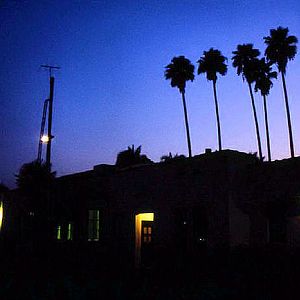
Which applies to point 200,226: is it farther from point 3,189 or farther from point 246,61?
point 246,61

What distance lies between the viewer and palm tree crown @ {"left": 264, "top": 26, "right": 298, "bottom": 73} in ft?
121

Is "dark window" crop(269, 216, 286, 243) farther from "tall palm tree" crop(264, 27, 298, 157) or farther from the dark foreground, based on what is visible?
"tall palm tree" crop(264, 27, 298, 157)

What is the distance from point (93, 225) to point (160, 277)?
23.0 ft

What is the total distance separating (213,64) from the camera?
39906 mm

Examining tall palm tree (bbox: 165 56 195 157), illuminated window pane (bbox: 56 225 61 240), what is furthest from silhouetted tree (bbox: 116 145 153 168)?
illuminated window pane (bbox: 56 225 61 240)

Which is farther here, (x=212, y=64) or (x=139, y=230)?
(x=212, y=64)

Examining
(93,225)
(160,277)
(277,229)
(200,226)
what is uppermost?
(93,225)

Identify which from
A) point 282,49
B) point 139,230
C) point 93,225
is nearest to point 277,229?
point 139,230

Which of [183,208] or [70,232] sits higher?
[183,208]

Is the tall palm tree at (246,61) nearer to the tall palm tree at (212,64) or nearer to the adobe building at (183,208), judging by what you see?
the tall palm tree at (212,64)

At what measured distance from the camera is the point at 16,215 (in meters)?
28.4

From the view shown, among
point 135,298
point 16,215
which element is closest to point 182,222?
point 135,298

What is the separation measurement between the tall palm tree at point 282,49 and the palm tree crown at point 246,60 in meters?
2.18

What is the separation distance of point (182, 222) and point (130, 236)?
296 cm
